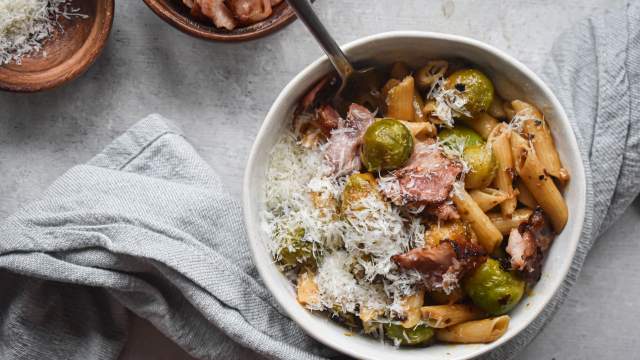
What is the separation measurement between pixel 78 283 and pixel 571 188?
1477 mm

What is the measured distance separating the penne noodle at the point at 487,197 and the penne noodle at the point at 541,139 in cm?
13

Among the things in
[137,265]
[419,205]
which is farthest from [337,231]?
[137,265]

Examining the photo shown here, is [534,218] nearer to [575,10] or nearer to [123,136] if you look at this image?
[575,10]

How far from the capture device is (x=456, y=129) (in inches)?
77.8

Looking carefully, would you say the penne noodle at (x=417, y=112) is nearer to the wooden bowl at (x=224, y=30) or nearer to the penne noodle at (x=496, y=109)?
the penne noodle at (x=496, y=109)

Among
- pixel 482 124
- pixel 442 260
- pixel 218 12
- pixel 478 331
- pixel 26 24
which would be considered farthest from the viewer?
pixel 26 24

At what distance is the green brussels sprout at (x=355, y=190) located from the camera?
188 centimetres

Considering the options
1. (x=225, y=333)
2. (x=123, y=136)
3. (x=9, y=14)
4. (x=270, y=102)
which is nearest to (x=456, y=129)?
(x=270, y=102)

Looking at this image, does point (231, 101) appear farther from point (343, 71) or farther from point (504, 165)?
point (504, 165)

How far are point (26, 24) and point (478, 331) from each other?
5.51ft

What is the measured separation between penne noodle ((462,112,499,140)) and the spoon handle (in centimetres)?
38

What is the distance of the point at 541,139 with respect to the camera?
6.31 ft

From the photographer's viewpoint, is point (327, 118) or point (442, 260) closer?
point (442, 260)

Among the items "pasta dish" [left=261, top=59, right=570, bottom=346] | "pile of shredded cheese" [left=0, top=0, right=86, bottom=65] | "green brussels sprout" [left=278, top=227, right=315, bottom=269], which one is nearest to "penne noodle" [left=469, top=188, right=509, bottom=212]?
"pasta dish" [left=261, top=59, right=570, bottom=346]
